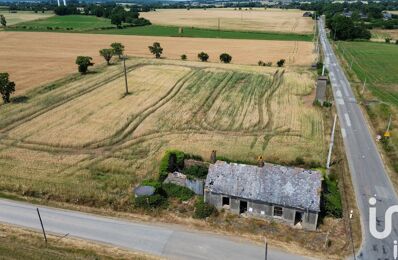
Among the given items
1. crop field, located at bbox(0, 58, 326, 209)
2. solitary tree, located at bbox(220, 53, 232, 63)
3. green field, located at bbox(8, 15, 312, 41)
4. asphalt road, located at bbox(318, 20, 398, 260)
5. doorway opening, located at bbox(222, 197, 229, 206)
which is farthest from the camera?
green field, located at bbox(8, 15, 312, 41)

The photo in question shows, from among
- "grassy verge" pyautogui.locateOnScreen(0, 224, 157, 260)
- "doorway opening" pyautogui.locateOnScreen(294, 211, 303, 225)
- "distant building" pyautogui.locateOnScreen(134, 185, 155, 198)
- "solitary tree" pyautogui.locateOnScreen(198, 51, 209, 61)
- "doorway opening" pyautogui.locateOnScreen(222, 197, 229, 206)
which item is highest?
"solitary tree" pyautogui.locateOnScreen(198, 51, 209, 61)

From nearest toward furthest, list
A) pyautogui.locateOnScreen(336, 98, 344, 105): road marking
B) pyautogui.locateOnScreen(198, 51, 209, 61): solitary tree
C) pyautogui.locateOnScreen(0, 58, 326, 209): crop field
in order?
pyautogui.locateOnScreen(0, 58, 326, 209): crop field → pyautogui.locateOnScreen(336, 98, 344, 105): road marking → pyautogui.locateOnScreen(198, 51, 209, 61): solitary tree

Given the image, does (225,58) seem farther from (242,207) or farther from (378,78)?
(242,207)

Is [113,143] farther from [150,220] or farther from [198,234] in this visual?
[198,234]

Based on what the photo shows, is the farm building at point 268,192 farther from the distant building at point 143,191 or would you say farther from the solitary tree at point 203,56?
the solitary tree at point 203,56

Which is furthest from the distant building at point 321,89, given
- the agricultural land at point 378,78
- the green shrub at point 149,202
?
the green shrub at point 149,202

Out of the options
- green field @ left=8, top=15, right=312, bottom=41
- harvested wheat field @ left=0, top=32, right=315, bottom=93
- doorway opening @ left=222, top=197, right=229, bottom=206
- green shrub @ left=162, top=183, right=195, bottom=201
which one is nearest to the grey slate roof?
doorway opening @ left=222, top=197, right=229, bottom=206

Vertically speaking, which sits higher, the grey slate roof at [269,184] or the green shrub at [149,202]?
the grey slate roof at [269,184]

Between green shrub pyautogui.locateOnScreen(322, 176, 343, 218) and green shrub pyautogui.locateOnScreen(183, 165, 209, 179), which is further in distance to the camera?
green shrub pyautogui.locateOnScreen(183, 165, 209, 179)

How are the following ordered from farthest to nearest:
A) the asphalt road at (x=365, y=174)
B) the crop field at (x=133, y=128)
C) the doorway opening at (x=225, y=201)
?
the crop field at (x=133, y=128) → the doorway opening at (x=225, y=201) → the asphalt road at (x=365, y=174)

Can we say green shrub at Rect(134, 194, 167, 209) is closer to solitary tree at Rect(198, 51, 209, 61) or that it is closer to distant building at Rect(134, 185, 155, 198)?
distant building at Rect(134, 185, 155, 198)
